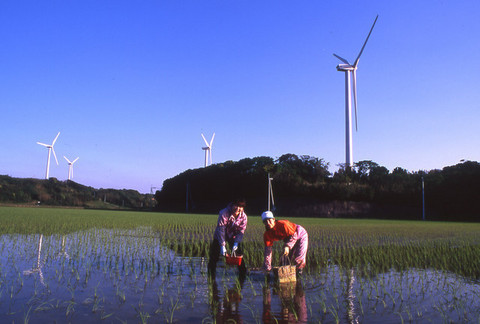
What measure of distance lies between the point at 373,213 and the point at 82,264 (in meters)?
44.2

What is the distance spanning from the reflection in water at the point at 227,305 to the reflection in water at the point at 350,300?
133 centimetres

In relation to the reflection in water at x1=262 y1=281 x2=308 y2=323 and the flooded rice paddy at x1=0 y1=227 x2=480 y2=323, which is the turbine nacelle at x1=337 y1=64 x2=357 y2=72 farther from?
the reflection in water at x1=262 y1=281 x2=308 y2=323

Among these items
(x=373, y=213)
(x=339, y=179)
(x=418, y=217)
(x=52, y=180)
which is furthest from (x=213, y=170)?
(x=52, y=180)

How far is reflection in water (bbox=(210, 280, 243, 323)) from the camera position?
15.2 feet

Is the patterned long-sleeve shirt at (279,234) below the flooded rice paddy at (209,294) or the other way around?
the other way around

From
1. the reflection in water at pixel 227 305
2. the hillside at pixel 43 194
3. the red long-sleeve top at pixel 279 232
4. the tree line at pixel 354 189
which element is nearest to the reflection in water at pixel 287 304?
the reflection in water at pixel 227 305

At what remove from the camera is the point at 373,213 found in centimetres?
4750

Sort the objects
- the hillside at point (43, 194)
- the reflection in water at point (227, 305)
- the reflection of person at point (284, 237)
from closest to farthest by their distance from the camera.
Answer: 1. the reflection in water at point (227, 305)
2. the reflection of person at point (284, 237)
3. the hillside at point (43, 194)

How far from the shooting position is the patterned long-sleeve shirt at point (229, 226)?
21.7ft

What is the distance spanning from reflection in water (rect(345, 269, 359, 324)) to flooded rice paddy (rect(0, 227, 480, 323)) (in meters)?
0.01

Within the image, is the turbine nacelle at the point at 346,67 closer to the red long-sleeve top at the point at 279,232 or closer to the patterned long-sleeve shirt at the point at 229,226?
the red long-sleeve top at the point at 279,232

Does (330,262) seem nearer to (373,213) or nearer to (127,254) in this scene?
(127,254)

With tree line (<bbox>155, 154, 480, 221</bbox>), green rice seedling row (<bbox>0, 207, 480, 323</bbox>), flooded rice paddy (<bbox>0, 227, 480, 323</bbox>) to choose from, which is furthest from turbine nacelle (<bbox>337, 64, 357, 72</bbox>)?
flooded rice paddy (<bbox>0, 227, 480, 323</bbox>)

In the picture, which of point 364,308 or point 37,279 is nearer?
point 364,308
